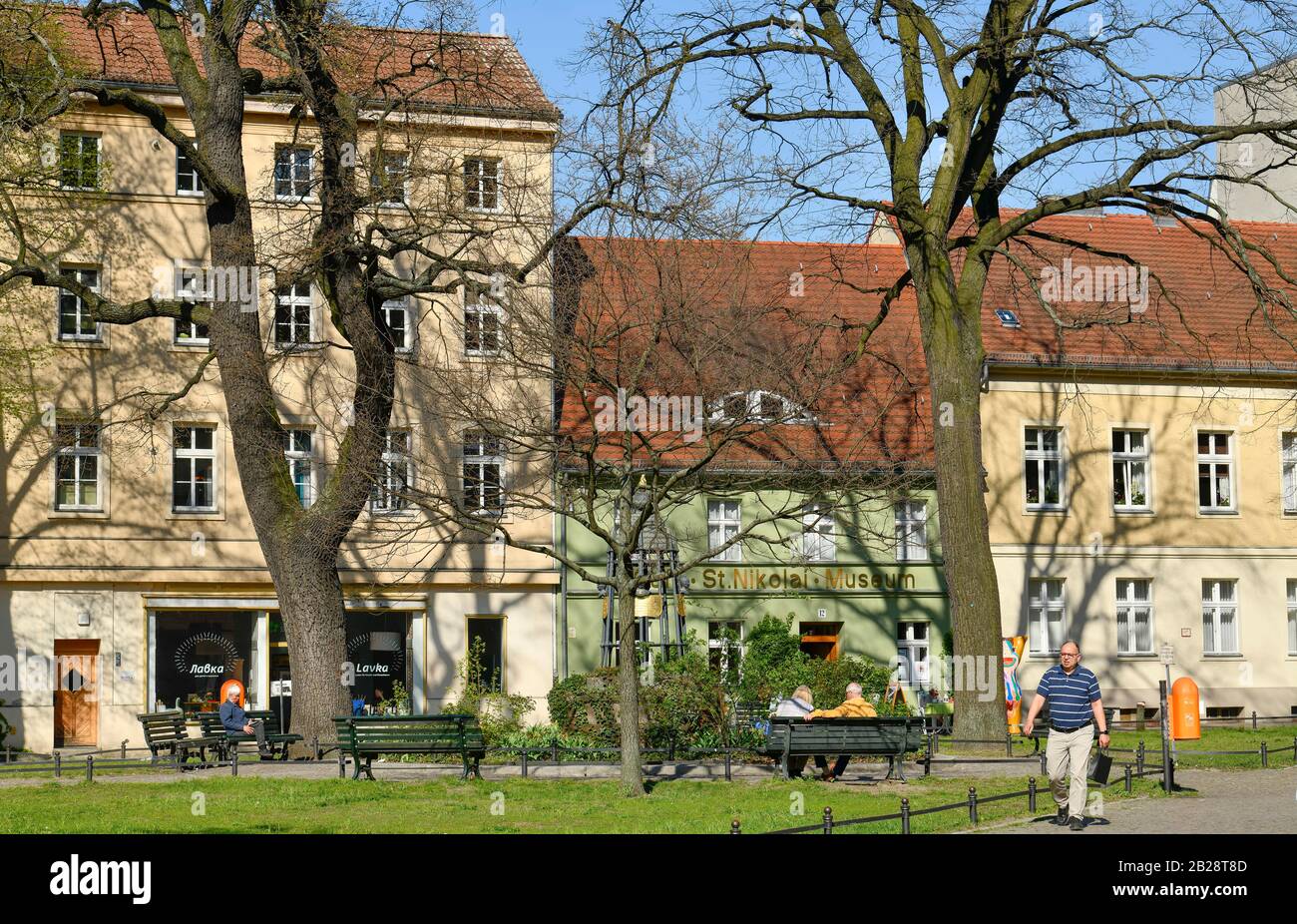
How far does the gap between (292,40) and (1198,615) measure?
2363 centimetres

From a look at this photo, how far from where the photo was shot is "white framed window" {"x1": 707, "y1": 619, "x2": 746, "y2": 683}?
3362 centimetres

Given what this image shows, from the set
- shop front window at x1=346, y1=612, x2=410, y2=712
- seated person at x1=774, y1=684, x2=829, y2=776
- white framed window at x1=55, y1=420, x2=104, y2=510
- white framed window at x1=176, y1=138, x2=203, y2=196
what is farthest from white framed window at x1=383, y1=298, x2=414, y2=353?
seated person at x1=774, y1=684, x2=829, y2=776

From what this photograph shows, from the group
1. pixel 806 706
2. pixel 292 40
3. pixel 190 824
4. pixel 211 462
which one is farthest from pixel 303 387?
pixel 190 824

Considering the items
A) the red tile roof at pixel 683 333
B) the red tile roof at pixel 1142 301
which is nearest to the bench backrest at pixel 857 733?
the red tile roof at pixel 683 333

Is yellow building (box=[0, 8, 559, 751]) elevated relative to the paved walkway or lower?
elevated

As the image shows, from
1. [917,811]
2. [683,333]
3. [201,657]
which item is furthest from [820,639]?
[917,811]

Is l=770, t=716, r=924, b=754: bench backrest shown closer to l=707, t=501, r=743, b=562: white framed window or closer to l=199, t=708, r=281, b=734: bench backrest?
l=199, t=708, r=281, b=734: bench backrest

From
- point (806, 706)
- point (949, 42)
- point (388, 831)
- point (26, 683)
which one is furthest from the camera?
point (26, 683)

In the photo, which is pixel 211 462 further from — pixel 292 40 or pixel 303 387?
pixel 292 40

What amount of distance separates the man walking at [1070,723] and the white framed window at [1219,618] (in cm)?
2356

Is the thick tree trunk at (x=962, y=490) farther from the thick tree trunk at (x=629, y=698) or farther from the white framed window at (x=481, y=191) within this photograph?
the white framed window at (x=481, y=191)

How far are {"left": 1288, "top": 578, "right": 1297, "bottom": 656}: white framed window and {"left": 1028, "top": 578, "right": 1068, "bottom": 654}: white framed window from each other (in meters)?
5.45

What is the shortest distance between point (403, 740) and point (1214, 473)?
2347 centimetres

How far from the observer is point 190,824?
16188 mm
